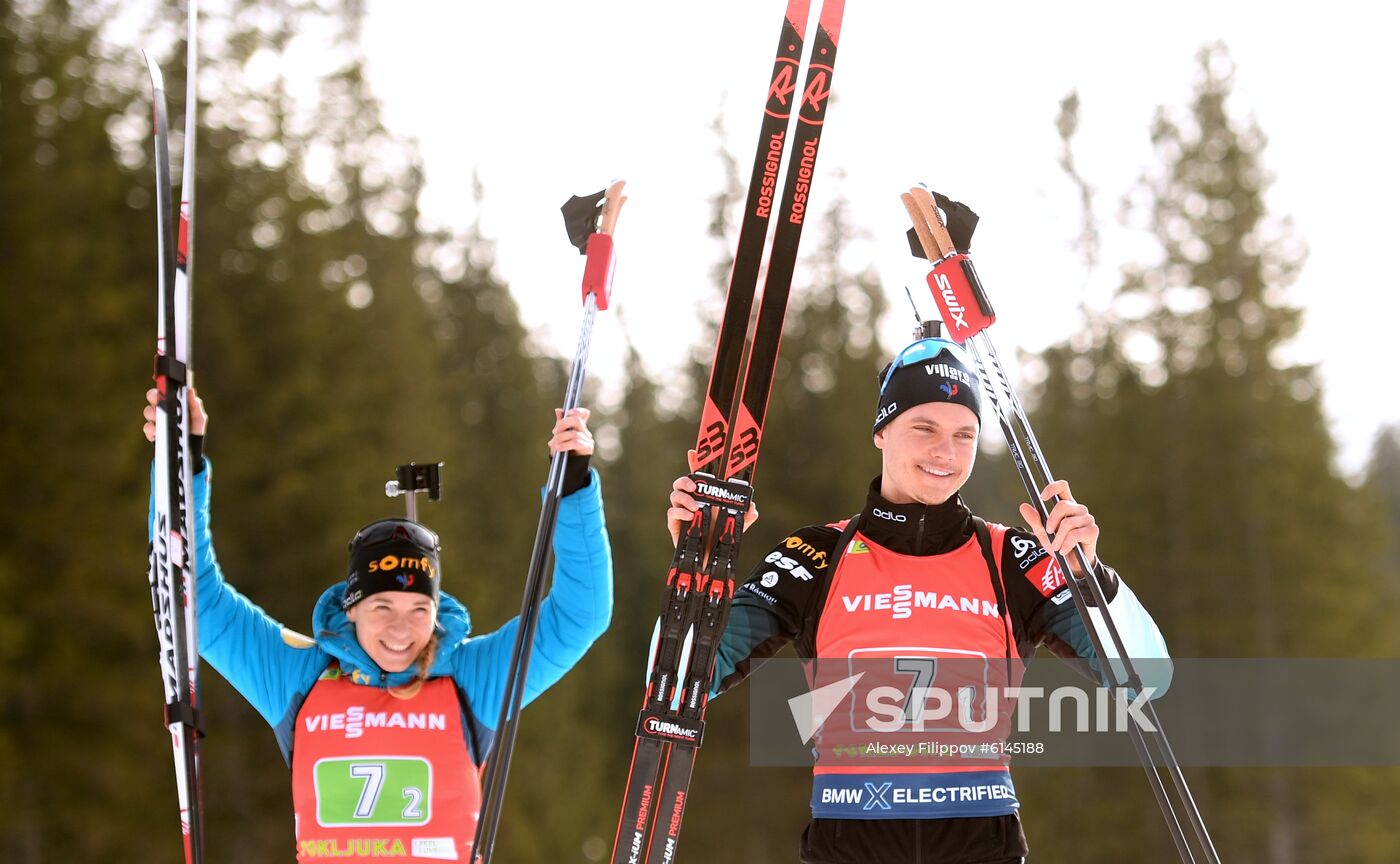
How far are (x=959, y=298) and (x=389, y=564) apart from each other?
161cm

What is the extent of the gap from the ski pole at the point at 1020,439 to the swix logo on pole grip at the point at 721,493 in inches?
25.3

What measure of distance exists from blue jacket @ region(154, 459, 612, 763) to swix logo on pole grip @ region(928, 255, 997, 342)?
0.97 metres

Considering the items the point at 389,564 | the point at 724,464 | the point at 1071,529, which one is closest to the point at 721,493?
the point at 724,464

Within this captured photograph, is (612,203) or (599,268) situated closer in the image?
(599,268)

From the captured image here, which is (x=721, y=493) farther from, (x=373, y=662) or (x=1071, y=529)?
(x=373, y=662)

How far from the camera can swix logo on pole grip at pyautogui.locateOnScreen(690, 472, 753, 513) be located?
3.41m

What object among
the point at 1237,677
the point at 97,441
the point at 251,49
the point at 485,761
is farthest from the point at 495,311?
the point at 485,761

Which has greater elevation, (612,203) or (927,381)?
(612,203)

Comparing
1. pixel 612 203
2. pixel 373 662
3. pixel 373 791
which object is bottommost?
pixel 373 791

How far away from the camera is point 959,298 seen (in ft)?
11.6

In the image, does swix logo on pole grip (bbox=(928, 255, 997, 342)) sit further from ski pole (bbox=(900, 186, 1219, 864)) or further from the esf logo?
the esf logo

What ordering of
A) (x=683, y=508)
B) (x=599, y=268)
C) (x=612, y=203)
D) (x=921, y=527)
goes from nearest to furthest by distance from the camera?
(x=921, y=527), (x=683, y=508), (x=599, y=268), (x=612, y=203)

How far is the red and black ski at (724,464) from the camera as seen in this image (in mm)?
3312

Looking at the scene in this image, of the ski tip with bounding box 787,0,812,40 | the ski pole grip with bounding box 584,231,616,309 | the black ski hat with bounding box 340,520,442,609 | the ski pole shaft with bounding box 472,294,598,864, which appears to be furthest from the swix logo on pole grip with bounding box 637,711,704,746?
the ski tip with bounding box 787,0,812,40
